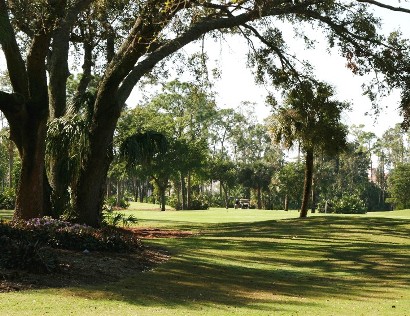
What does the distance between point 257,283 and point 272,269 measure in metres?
2.31

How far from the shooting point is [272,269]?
13.9 metres

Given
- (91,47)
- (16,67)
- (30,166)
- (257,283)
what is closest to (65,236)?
(30,166)

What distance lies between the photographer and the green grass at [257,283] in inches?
330

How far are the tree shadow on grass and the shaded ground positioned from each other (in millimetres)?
403

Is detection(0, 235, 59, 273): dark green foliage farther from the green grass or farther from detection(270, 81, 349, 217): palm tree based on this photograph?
detection(270, 81, 349, 217): palm tree

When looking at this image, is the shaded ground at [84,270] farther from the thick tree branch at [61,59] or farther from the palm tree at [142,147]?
the thick tree branch at [61,59]

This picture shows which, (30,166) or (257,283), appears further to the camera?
(30,166)

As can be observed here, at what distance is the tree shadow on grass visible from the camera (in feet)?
31.8

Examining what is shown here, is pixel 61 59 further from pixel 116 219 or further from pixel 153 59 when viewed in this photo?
pixel 116 219

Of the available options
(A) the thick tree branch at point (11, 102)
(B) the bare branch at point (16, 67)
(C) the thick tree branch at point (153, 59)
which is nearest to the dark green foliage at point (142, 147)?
(C) the thick tree branch at point (153, 59)

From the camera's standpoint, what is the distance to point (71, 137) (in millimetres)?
16703

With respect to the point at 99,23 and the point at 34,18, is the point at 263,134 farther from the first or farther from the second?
the point at 34,18

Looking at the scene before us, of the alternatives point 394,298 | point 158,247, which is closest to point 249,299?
point 394,298

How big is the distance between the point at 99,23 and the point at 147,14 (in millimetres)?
6589
